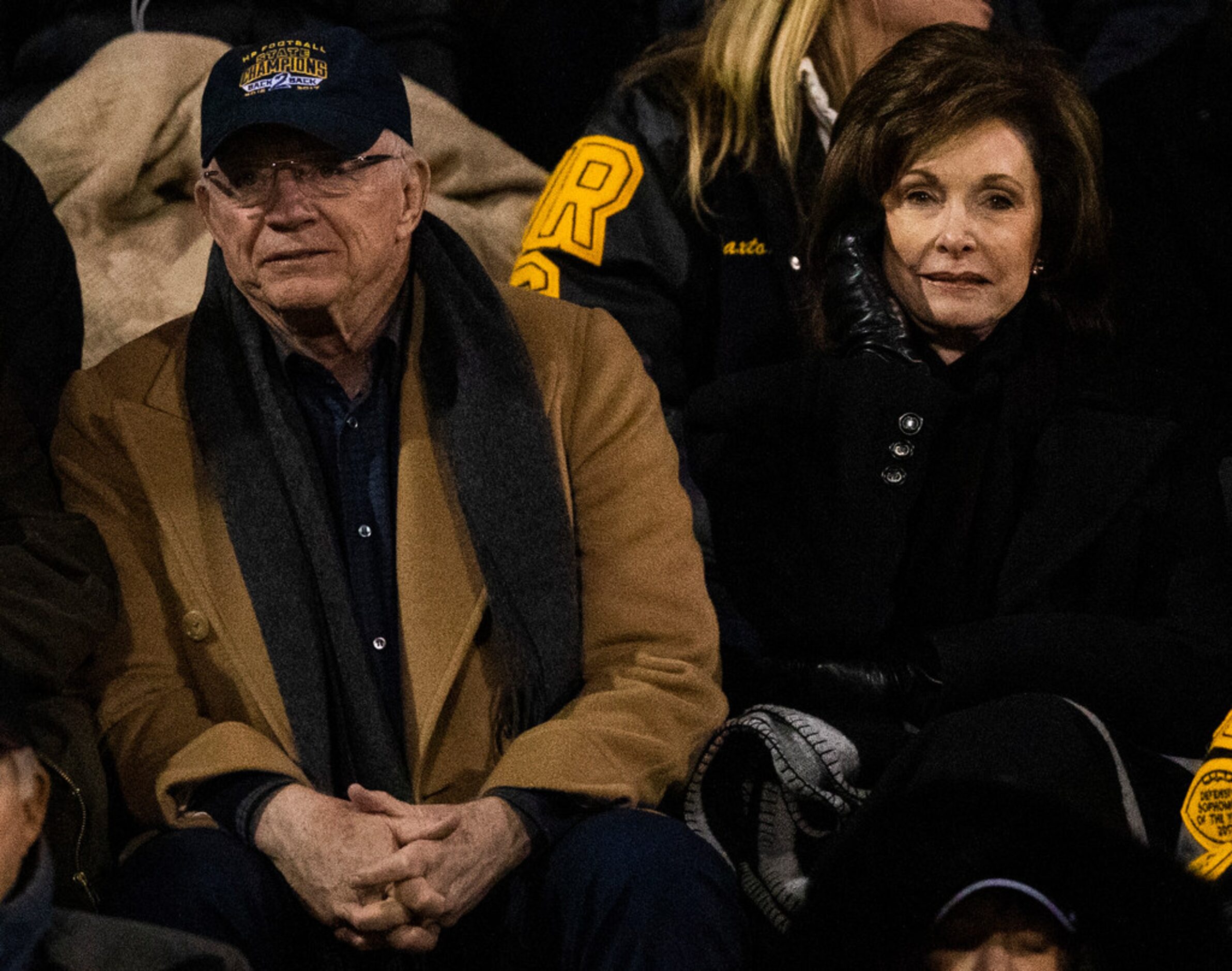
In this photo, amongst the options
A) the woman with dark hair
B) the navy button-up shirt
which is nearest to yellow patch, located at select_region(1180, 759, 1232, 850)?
the woman with dark hair

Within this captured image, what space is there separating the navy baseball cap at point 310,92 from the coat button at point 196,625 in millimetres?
593

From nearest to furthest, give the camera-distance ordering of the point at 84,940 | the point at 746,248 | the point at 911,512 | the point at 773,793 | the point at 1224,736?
the point at 84,940 → the point at 1224,736 → the point at 773,793 → the point at 911,512 → the point at 746,248

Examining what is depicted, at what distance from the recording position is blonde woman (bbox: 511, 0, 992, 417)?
2.92m

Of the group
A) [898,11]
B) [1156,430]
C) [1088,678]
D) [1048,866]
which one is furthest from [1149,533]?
[898,11]

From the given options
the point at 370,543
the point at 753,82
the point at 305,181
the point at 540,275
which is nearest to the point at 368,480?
the point at 370,543

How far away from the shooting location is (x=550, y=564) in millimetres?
2270

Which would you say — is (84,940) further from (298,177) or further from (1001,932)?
(298,177)

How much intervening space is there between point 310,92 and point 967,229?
3.19ft

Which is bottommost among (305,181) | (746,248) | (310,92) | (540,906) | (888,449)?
(540,906)

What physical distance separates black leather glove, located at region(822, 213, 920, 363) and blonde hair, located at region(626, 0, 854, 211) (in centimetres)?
36

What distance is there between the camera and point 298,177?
2.29m

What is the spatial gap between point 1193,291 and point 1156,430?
1.68 ft

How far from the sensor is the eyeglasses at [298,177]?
2.29 m

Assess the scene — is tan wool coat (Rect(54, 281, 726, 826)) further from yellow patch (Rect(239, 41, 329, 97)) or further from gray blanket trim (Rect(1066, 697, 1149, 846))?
gray blanket trim (Rect(1066, 697, 1149, 846))
